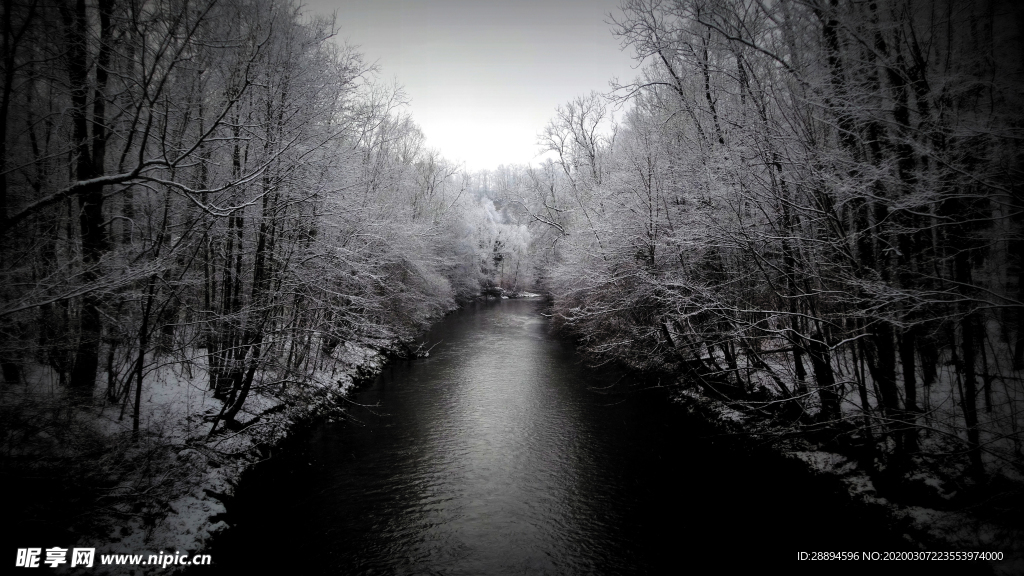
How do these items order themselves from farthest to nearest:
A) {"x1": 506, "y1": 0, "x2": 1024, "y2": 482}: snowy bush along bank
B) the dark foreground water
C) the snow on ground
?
the dark foreground water
the snow on ground
{"x1": 506, "y1": 0, "x2": 1024, "y2": 482}: snowy bush along bank

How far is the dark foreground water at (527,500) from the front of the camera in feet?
19.8

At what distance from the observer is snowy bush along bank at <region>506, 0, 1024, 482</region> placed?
4.29 meters

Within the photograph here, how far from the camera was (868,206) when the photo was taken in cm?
565

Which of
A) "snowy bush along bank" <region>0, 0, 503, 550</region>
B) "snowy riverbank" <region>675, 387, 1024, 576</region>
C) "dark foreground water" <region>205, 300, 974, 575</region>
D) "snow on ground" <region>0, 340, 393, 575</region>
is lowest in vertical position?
"dark foreground water" <region>205, 300, 974, 575</region>

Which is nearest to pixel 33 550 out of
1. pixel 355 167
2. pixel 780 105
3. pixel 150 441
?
pixel 150 441

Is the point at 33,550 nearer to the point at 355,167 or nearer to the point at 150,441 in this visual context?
the point at 150,441

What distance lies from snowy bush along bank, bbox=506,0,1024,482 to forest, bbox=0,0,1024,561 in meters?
0.06

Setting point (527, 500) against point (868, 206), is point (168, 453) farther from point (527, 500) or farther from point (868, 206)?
point (868, 206)

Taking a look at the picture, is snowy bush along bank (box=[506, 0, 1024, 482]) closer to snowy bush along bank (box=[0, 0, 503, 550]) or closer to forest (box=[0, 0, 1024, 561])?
forest (box=[0, 0, 1024, 561])

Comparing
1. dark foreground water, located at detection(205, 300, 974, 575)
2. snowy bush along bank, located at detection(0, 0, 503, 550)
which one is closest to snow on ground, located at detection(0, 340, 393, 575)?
snowy bush along bank, located at detection(0, 0, 503, 550)

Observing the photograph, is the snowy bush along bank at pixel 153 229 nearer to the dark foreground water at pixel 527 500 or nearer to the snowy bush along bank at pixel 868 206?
the dark foreground water at pixel 527 500

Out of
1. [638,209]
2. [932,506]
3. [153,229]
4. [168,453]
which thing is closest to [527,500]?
[168,453]

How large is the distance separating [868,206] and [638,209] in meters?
5.00

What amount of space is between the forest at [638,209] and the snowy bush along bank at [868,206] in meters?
0.06
